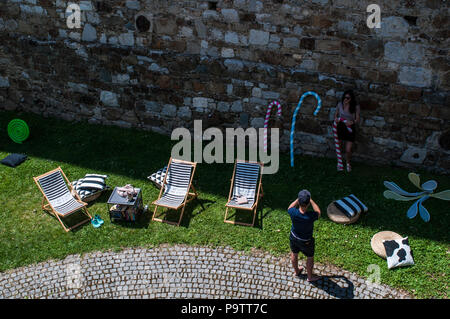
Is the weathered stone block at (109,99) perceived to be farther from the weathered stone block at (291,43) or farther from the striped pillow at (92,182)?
the weathered stone block at (291,43)

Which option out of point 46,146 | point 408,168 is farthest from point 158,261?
point 408,168

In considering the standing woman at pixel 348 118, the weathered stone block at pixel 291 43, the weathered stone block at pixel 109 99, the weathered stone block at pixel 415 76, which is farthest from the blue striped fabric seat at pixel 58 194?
the weathered stone block at pixel 415 76

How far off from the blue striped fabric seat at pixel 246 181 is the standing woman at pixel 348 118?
189 centimetres

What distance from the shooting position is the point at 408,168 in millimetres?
9438

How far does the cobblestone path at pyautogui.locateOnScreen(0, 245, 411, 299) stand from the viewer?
7.05m

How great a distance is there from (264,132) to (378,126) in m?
2.36

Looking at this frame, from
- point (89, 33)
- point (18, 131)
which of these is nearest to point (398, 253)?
point (89, 33)

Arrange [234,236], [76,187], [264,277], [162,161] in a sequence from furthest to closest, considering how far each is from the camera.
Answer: [162,161] < [76,187] < [234,236] < [264,277]

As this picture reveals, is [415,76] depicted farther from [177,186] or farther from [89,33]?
[89,33]

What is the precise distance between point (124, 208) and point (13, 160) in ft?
11.0

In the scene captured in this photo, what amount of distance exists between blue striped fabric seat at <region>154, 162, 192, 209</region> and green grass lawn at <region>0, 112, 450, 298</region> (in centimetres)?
31
